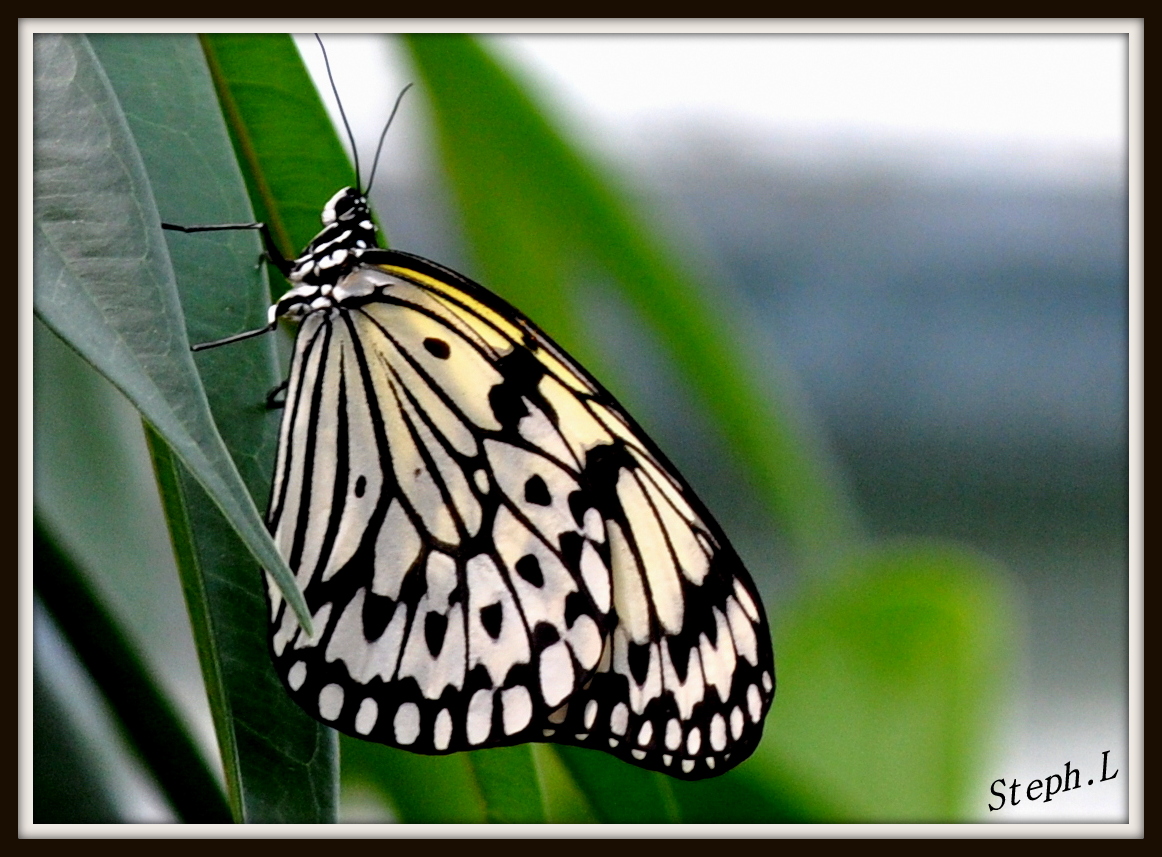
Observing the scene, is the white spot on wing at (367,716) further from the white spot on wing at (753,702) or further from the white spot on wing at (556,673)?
the white spot on wing at (753,702)

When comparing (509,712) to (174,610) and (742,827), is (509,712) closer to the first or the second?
(742,827)

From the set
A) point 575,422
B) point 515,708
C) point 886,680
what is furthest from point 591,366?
point 886,680

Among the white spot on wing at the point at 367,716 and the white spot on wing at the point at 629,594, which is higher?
the white spot on wing at the point at 629,594

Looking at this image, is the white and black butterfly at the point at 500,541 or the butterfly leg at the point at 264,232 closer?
the butterfly leg at the point at 264,232

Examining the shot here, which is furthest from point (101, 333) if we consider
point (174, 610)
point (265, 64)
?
point (174, 610)

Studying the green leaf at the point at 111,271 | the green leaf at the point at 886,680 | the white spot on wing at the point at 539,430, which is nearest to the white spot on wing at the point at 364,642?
the white spot on wing at the point at 539,430

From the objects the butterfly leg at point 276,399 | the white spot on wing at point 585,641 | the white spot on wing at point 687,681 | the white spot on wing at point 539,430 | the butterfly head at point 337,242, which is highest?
the butterfly head at point 337,242

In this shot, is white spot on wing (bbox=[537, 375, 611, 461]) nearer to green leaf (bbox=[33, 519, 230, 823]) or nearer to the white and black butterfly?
the white and black butterfly

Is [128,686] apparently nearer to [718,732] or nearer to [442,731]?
[442,731]
